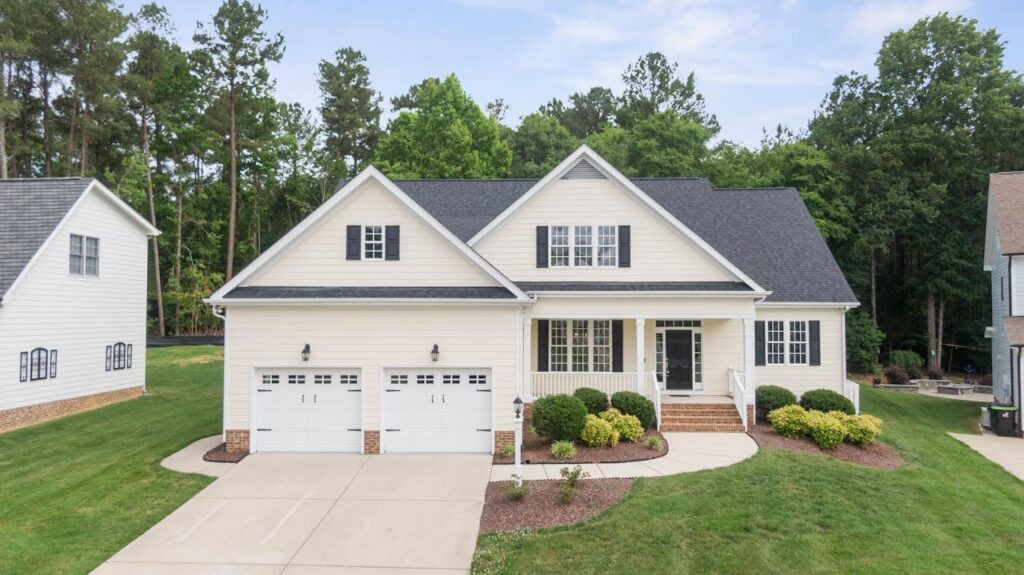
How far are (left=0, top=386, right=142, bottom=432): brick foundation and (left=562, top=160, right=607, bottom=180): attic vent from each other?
17.0 metres

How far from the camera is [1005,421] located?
17500 millimetres

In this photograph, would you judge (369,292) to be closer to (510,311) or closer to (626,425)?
(510,311)

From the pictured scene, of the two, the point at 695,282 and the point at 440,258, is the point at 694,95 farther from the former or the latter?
the point at 440,258

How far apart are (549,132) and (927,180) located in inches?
1010

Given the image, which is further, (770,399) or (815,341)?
(815,341)

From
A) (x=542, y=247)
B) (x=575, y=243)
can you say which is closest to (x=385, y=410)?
(x=542, y=247)

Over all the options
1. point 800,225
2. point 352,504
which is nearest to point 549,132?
point 800,225

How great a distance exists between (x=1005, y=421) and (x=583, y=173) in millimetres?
14400

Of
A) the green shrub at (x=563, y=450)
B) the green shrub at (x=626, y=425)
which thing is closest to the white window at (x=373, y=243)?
the green shrub at (x=563, y=450)

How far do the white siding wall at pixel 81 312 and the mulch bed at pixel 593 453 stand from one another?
1428 cm

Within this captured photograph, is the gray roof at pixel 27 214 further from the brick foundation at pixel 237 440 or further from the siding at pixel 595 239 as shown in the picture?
the siding at pixel 595 239

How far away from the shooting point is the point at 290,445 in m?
14.0

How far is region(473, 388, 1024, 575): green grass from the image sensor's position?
27.3 ft

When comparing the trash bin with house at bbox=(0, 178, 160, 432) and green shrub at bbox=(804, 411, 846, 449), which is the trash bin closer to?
green shrub at bbox=(804, 411, 846, 449)
